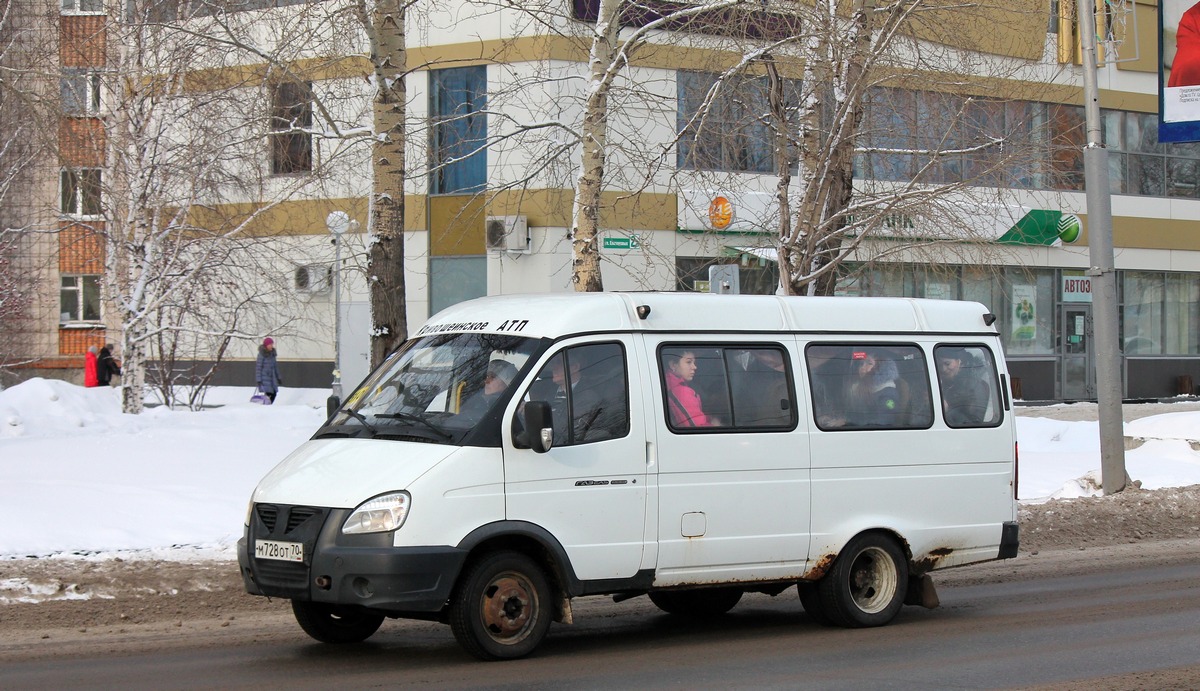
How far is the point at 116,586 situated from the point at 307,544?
3.19 metres

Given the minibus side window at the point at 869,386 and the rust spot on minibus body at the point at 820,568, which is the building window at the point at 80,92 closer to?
the minibus side window at the point at 869,386

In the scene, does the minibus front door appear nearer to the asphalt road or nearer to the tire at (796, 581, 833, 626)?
the asphalt road

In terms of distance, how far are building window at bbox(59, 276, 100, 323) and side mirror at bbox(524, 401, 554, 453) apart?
1313 inches

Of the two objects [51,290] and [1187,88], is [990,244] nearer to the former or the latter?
[1187,88]

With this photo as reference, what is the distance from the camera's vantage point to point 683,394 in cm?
868

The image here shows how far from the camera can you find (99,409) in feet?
72.0

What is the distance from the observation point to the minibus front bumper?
24.4 feet

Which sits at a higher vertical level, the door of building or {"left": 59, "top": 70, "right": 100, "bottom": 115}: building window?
{"left": 59, "top": 70, "right": 100, "bottom": 115}: building window

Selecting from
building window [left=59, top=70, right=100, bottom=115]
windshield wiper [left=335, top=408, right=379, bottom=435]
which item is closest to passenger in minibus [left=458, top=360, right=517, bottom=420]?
windshield wiper [left=335, top=408, right=379, bottom=435]

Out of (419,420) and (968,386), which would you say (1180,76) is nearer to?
(968,386)

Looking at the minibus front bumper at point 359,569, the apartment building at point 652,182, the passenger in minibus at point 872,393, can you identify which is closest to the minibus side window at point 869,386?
the passenger in minibus at point 872,393

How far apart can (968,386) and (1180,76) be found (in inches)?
426

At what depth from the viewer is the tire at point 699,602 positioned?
32.4 feet

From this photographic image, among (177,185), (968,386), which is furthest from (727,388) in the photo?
(177,185)
